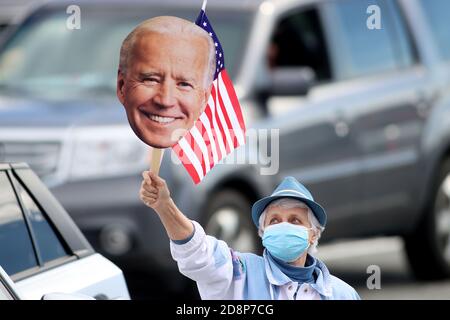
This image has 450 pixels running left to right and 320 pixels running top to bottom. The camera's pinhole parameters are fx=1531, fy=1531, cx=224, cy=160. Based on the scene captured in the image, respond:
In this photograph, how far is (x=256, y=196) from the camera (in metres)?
8.38

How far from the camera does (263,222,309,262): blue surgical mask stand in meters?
3.65

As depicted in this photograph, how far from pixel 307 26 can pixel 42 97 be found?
1.63m

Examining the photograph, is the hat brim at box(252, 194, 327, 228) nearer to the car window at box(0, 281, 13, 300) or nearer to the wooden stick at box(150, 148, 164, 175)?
the wooden stick at box(150, 148, 164, 175)

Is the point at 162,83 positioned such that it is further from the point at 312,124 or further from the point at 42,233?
the point at 312,124

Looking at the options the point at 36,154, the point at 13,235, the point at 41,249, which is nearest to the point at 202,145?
the point at 13,235

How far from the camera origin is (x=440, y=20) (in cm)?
1016

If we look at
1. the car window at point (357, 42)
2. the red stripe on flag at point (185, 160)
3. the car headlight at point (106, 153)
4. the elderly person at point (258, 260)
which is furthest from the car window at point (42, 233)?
the car window at point (357, 42)

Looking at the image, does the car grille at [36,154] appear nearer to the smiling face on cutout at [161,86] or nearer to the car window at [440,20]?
the car window at [440,20]

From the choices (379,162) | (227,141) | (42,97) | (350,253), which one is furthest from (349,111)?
(227,141)

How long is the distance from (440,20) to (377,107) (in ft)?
5.44

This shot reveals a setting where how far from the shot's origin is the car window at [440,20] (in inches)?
395

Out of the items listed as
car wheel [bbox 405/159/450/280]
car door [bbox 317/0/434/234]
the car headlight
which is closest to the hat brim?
the car headlight

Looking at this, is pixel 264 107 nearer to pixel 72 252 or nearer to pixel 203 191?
pixel 203 191

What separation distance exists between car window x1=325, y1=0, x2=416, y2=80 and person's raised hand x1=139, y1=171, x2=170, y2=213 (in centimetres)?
512
